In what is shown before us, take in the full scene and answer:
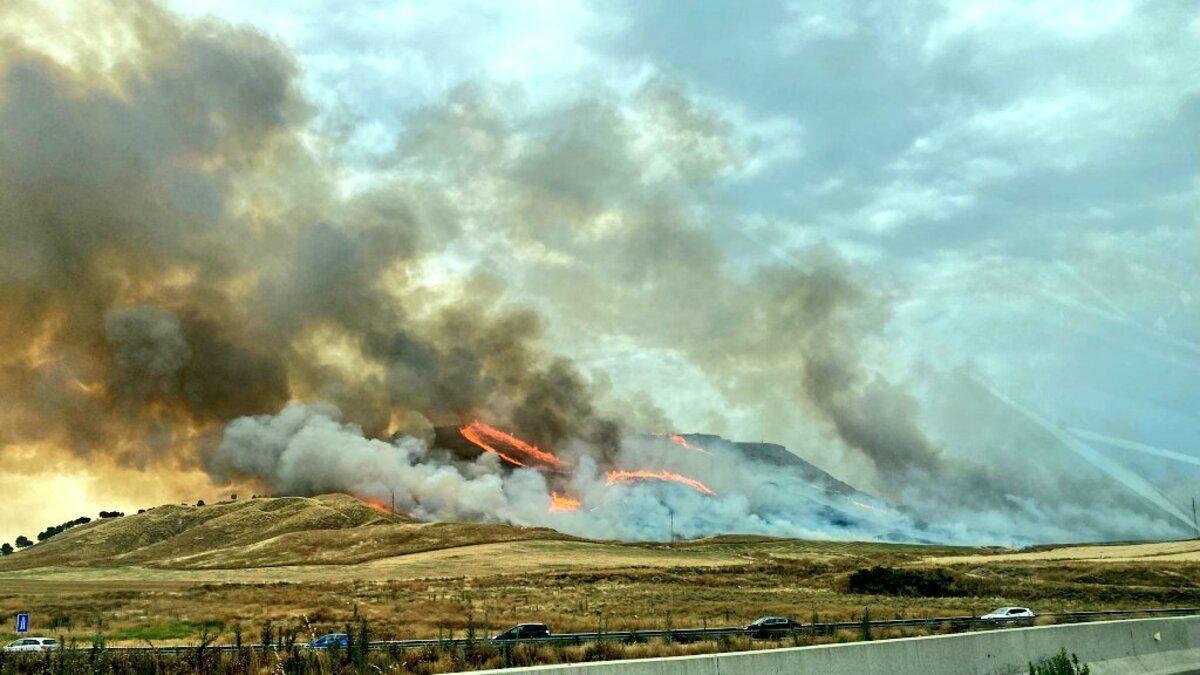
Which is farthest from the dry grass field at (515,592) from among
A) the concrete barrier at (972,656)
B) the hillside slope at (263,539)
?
the concrete barrier at (972,656)

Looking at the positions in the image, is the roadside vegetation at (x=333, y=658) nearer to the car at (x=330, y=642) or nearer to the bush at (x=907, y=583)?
the car at (x=330, y=642)

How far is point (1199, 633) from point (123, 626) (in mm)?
45350

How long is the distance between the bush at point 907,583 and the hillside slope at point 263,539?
8187 cm

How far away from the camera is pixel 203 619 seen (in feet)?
159

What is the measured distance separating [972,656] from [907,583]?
55.9m

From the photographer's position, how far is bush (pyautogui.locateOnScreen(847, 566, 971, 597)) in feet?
218

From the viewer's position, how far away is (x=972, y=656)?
53.2ft

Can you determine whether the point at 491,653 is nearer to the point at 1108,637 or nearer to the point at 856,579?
the point at 1108,637

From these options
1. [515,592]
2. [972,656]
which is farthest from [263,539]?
[972,656]

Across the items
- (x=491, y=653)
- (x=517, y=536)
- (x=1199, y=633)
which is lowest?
(x=1199, y=633)

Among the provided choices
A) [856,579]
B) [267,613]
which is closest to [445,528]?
[856,579]

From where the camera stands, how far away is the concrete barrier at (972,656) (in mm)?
12445

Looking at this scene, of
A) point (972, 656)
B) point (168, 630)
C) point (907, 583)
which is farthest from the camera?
point (907, 583)

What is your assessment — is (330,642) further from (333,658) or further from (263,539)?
(263,539)
